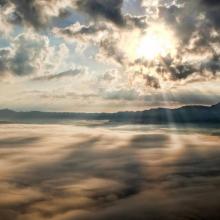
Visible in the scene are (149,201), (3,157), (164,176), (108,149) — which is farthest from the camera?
(108,149)

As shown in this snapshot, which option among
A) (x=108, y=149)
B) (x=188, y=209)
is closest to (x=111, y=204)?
(x=188, y=209)

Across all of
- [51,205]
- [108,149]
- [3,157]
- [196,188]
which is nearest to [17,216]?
[51,205]

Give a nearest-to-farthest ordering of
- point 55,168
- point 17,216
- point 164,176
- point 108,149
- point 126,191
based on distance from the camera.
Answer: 1. point 17,216
2. point 126,191
3. point 164,176
4. point 55,168
5. point 108,149

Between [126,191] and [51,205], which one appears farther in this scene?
[126,191]

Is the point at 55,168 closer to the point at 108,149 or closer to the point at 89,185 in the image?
the point at 89,185

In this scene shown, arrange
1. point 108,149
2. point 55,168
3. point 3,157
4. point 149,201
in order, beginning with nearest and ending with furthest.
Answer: point 149,201 < point 55,168 < point 3,157 < point 108,149

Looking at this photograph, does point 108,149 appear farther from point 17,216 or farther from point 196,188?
point 17,216

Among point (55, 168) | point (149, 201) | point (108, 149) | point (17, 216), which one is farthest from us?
point (108, 149)

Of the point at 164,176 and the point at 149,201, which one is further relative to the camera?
the point at 164,176
